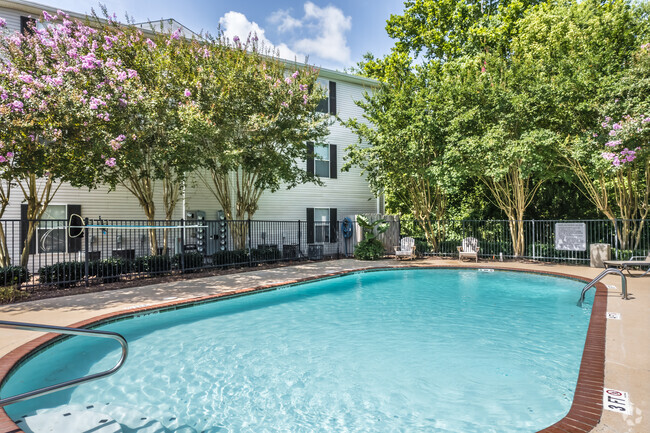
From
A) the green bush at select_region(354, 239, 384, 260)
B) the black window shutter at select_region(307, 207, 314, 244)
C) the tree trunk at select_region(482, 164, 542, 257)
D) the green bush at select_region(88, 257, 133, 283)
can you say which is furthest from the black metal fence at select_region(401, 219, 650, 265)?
→ the green bush at select_region(88, 257, 133, 283)

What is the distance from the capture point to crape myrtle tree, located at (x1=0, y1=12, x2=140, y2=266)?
749 centimetres

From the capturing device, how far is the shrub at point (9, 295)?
7.05 meters

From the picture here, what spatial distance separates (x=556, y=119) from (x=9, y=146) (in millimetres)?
14967

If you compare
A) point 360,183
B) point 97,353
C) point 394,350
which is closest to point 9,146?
point 97,353

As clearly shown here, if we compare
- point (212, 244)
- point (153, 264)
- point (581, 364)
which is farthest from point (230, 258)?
point (581, 364)

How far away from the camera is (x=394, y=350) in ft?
17.3

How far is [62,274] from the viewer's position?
8578 mm

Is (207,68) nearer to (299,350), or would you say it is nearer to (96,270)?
(96,270)

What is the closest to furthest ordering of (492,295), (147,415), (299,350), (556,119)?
1. (147,415)
2. (299,350)
3. (492,295)
4. (556,119)

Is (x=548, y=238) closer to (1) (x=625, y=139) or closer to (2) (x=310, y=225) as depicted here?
(1) (x=625, y=139)

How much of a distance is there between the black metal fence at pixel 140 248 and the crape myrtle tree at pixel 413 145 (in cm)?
353

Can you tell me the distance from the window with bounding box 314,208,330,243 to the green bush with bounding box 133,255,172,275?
719cm

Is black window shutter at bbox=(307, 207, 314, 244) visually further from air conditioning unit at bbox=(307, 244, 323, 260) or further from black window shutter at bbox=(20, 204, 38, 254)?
black window shutter at bbox=(20, 204, 38, 254)

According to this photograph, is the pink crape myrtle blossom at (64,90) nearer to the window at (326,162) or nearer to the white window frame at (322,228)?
the window at (326,162)
